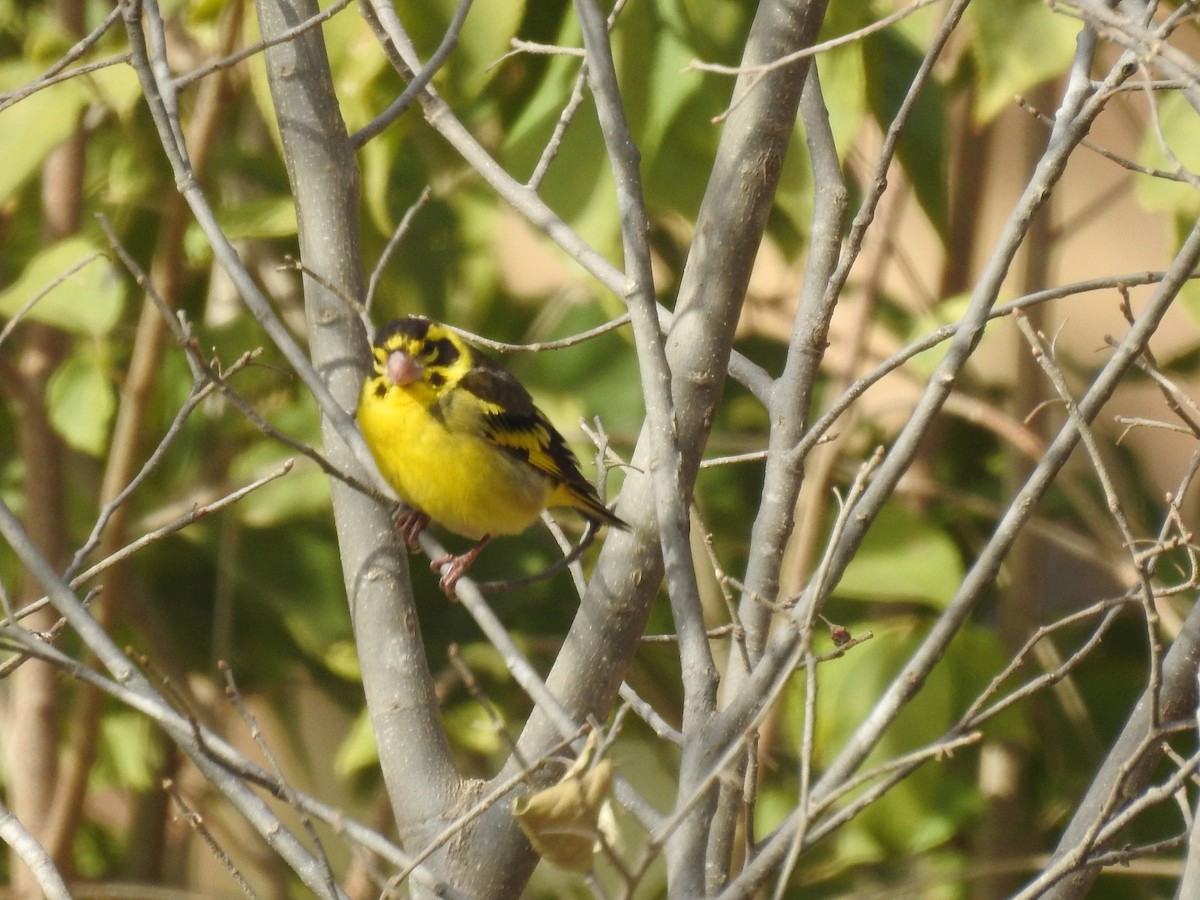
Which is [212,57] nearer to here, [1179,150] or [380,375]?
[380,375]

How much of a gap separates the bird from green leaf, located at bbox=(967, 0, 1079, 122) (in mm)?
1139

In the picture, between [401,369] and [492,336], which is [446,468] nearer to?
[401,369]

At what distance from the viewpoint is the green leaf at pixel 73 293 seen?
3162 mm

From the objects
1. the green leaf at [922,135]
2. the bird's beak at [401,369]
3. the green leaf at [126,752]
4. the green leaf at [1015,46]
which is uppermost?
the green leaf at [1015,46]

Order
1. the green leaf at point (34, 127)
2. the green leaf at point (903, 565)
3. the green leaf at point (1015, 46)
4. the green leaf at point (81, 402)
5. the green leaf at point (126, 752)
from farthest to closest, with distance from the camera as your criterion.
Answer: the green leaf at point (126, 752)
the green leaf at point (81, 402)
the green leaf at point (903, 565)
the green leaf at point (34, 127)
the green leaf at point (1015, 46)

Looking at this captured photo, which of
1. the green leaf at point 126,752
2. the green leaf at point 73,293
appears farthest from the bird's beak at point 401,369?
the green leaf at point 126,752

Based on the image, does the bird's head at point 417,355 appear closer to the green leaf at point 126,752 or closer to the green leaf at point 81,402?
the green leaf at point 81,402

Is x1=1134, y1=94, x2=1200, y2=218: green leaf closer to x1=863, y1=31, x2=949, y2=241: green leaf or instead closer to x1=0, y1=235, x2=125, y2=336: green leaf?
x1=863, y1=31, x2=949, y2=241: green leaf

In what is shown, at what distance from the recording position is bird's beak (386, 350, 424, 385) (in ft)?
9.84

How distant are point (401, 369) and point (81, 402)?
1.13m

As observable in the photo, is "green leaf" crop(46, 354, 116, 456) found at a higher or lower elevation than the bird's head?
lower

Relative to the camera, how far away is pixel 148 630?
4156 mm

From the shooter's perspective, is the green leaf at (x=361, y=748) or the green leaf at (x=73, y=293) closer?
the green leaf at (x=73, y=293)

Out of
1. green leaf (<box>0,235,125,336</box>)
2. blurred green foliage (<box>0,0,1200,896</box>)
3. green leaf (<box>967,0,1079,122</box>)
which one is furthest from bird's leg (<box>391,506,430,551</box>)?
green leaf (<box>967,0,1079,122</box>)
